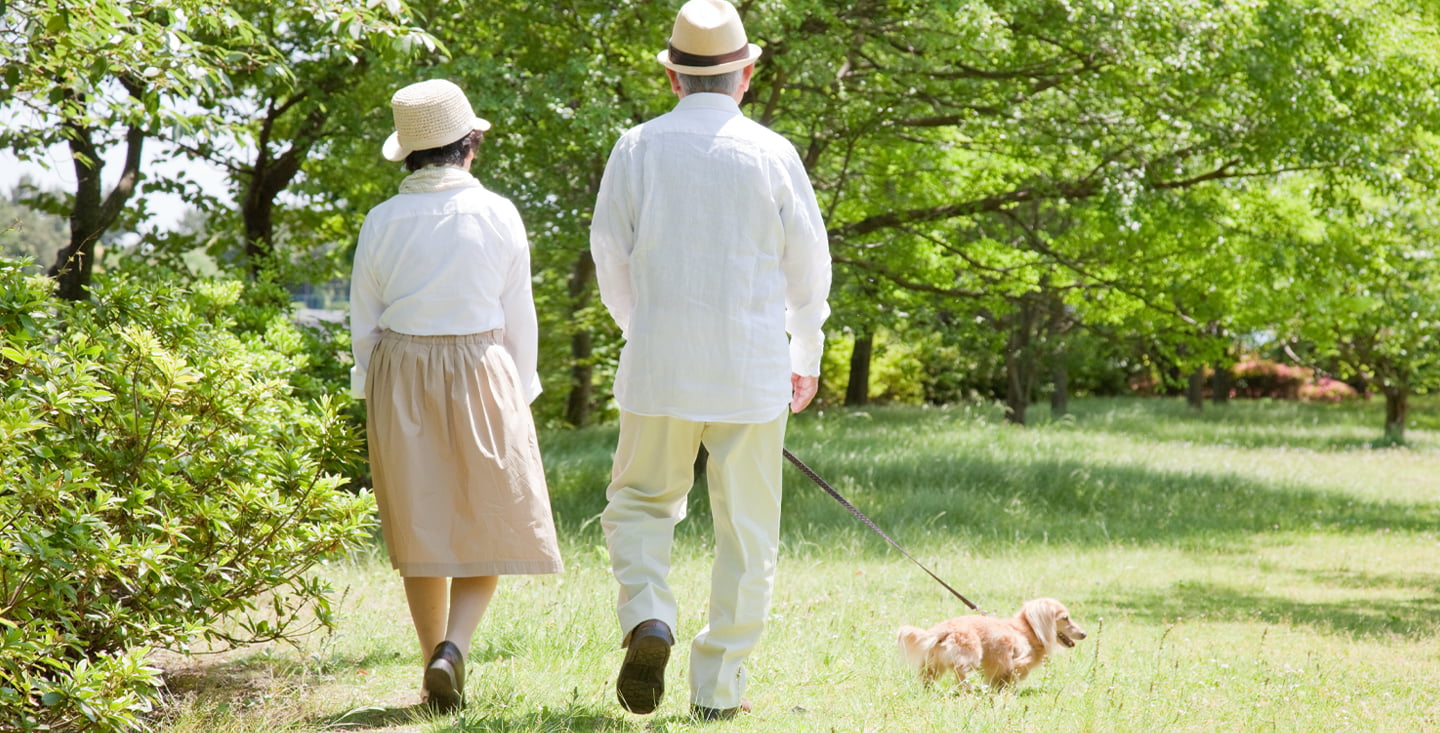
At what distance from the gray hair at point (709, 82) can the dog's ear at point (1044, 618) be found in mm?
2150

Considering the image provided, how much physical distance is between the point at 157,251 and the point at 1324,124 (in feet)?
30.6

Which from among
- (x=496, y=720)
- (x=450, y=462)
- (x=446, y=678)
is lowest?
(x=496, y=720)

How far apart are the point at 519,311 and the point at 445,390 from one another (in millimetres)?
373

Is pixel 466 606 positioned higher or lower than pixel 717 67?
lower

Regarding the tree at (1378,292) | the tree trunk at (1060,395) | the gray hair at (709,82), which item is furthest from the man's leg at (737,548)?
the tree trunk at (1060,395)

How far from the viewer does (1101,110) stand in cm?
1070

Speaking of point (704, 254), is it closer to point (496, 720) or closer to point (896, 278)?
Result: point (496, 720)

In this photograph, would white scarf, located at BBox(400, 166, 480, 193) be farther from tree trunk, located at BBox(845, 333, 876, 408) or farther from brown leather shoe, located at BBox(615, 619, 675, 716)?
tree trunk, located at BBox(845, 333, 876, 408)

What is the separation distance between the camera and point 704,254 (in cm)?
348

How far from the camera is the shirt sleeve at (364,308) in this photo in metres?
3.91

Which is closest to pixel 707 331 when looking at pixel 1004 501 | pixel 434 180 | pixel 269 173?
pixel 434 180

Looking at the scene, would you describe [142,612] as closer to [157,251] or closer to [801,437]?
[157,251]

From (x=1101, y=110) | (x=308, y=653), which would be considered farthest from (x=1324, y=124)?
(x=308, y=653)

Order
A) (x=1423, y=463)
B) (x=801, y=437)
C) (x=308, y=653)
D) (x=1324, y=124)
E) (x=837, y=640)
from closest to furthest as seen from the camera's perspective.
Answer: (x=308, y=653)
(x=837, y=640)
(x=1324, y=124)
(x=801, y=437)
(x=1423, y=463)
